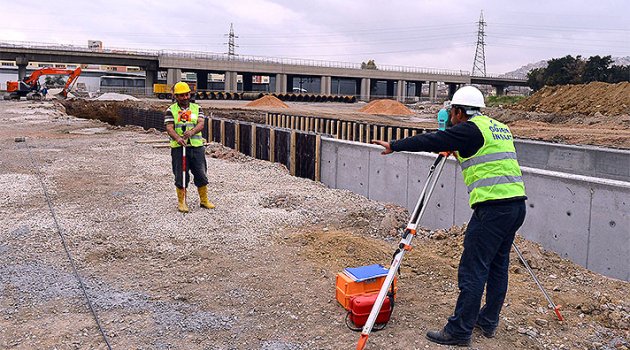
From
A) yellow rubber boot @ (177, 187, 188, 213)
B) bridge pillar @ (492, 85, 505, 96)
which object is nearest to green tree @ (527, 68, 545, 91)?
bridge pillar @ (492, 85, 505, 96)

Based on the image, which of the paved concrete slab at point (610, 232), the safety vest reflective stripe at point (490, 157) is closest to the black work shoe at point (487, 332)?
the safety vest reflective stripe at point (490, 157)

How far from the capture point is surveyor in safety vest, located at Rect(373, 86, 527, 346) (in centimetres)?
404

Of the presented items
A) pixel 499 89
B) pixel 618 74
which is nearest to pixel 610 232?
pixel 618 74

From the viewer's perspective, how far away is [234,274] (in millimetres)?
5867

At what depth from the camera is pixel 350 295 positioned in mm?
4621

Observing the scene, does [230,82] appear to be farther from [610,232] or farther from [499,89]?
[610,232]

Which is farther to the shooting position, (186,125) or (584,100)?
(584,100)

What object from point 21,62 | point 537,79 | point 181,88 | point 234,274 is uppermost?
point 537,79

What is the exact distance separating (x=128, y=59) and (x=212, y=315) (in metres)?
68.8

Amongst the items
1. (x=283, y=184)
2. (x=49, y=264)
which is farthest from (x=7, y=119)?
(x=49, y=264)

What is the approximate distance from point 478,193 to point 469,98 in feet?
2.41

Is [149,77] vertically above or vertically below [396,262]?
above

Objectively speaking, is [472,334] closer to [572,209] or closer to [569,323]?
[569,323]

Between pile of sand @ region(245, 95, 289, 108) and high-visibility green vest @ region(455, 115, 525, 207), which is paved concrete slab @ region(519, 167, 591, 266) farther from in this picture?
pile of sand @ region(245, 95, 289, 108)
